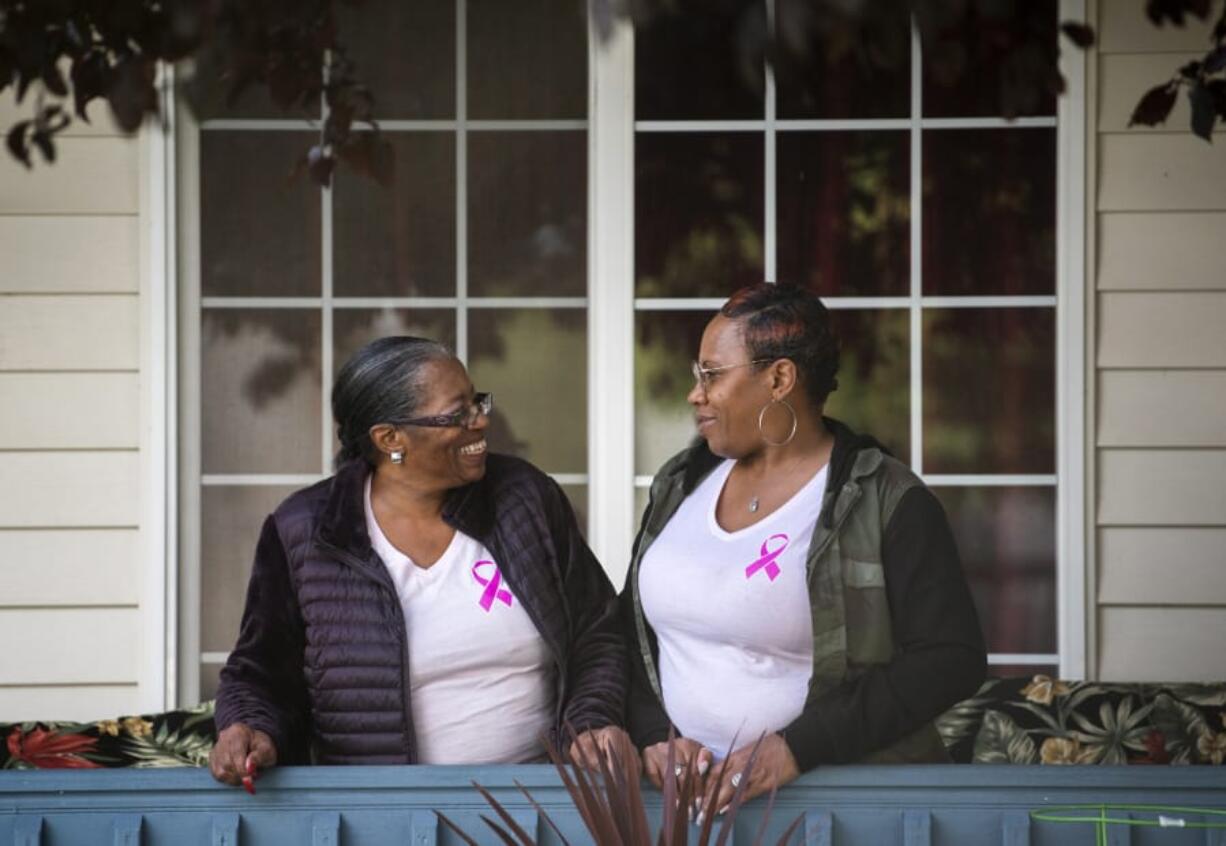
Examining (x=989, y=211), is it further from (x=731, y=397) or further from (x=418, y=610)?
(x=418, y=610)

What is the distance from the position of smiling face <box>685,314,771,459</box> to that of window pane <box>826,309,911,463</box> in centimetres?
146

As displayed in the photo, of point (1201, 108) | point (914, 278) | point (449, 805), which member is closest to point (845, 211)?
point (914, 278)

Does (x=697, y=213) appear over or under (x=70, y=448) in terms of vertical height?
over

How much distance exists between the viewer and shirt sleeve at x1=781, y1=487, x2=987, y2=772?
3031 mm

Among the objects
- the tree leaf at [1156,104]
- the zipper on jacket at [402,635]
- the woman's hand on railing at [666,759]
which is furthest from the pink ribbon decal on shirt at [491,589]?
the tree leaf at [1156,104]

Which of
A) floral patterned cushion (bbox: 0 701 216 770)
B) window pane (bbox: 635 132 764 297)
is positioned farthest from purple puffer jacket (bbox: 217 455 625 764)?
window pane (bbox: 635 132 764 297)

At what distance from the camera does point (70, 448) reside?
4.57 m

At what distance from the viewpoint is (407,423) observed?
331cm

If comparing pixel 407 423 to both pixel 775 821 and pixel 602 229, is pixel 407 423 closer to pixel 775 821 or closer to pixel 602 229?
pixel 775 821

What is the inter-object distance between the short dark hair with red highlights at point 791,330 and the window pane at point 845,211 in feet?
4.61

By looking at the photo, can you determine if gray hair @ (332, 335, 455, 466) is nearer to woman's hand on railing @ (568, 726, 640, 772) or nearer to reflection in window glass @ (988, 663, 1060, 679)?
woman's hand on railing @ (568, 726, 640, 772)

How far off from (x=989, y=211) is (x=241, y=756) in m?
2.64

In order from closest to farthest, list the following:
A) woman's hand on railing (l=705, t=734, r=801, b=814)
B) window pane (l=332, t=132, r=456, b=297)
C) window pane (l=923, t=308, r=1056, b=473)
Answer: woman's hand on railing (l=705, t=734, r=801, b=814) → window pane (l=923, t=308, r=1056, b=473) → window pane (l=332, t=132, r=456, b=297)

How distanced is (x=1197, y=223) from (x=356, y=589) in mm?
2589
